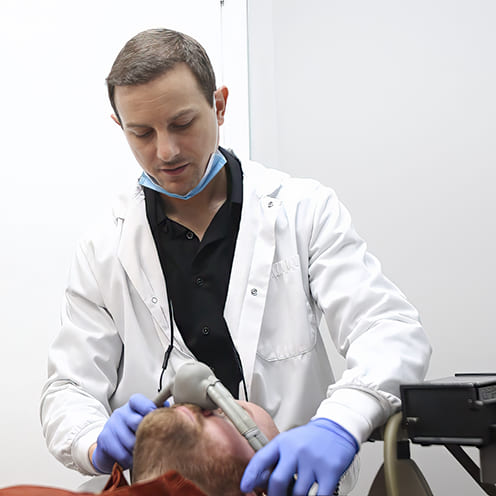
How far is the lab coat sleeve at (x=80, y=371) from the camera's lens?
1377mm

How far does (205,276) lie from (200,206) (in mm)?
191

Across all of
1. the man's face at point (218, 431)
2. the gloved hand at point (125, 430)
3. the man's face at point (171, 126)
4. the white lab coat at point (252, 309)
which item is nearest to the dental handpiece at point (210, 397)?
the man's face at point (218, 431)

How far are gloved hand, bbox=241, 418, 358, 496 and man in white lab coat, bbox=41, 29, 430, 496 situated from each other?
0.23m

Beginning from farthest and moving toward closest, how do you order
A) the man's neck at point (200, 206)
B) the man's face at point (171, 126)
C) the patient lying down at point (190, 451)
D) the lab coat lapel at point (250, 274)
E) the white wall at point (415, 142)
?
Result: the white wall at point (415, 142) < the man's neck at point (200, 206) < the lab coat lapel at point (250, 274) < the man's face at point (171, 126) < the patient lying down at point (190, 451)

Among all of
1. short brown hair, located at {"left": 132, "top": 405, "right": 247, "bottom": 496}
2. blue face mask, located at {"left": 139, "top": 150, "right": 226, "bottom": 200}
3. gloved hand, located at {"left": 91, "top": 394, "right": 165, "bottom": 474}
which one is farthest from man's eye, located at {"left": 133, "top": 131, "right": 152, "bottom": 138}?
short brown hair, located at {"left": 132, "top": 405, "right": 247, "bottom": 496}

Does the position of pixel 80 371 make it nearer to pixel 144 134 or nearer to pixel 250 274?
pixel 250 274

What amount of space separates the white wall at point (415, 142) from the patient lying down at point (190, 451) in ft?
3.93

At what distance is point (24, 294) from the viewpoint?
2.10m

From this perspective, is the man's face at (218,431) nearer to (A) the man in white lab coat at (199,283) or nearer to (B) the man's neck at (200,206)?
(A) the man in white lab coat at (199,283)

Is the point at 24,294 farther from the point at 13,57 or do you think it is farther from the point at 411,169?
the point at 411,169

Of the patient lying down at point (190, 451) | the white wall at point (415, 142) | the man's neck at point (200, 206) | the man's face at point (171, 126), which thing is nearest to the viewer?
the patient lying down at point (190, 451)

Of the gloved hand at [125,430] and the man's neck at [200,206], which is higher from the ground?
the man's neck at [200,206]

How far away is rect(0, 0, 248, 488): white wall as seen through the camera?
2049 millimetres

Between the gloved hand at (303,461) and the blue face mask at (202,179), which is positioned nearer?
the gloved hand at (303,461)
